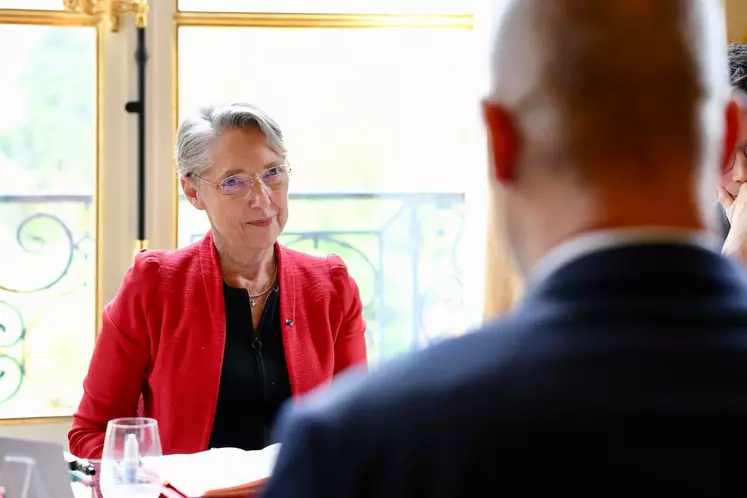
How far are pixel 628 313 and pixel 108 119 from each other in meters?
2.89

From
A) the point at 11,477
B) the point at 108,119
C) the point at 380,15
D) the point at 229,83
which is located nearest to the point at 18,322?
the point at 108,119

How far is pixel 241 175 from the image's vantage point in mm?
2291

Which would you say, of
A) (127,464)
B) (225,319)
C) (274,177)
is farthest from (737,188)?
(127,464)

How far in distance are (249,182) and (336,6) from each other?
1.35 m

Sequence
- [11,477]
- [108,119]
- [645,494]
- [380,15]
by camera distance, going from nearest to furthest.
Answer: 1. [645,494]
2. [11,477]
3. [108,119]
4. [380,15]

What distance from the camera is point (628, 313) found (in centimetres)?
57

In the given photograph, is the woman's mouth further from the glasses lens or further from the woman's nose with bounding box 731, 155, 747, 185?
the woman's nose with bounding box 731, 155, 747, 185

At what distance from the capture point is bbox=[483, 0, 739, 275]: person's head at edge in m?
0.59

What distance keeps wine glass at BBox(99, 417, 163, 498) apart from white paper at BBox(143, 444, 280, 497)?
19 mm

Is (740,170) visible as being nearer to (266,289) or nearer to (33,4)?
(266,289)

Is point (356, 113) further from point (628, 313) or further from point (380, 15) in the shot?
point (628, 313)

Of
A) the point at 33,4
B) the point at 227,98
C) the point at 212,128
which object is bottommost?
the point at 212,128

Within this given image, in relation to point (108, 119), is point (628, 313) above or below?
below

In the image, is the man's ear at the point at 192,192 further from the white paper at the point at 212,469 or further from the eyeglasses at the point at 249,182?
the white paper at the point at 212,469
